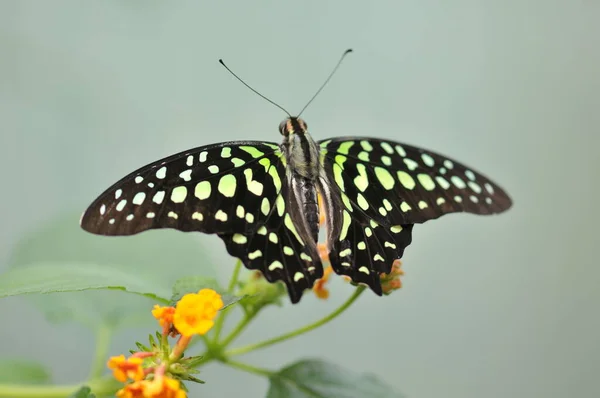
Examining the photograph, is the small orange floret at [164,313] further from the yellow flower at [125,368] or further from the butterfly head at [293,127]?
the butterfly head at [293,127]

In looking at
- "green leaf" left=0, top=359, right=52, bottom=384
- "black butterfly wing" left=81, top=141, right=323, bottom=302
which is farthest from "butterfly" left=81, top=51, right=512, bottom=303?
"green leaf" left=0, top=359, right=52, bottom=384

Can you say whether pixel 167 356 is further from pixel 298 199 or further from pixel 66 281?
pixel 298 199

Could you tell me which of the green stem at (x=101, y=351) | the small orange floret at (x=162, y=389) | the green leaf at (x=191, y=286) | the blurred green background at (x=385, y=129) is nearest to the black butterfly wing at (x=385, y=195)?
the green leaf at (x=191, y=286)

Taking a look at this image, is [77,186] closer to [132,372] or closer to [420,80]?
[420,80]

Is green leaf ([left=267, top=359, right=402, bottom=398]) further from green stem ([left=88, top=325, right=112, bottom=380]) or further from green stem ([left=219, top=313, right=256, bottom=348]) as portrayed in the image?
green stem ([left=88, top=325, right=112, bottom=380])

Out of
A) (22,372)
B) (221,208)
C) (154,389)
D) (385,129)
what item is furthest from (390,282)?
(385,129)
